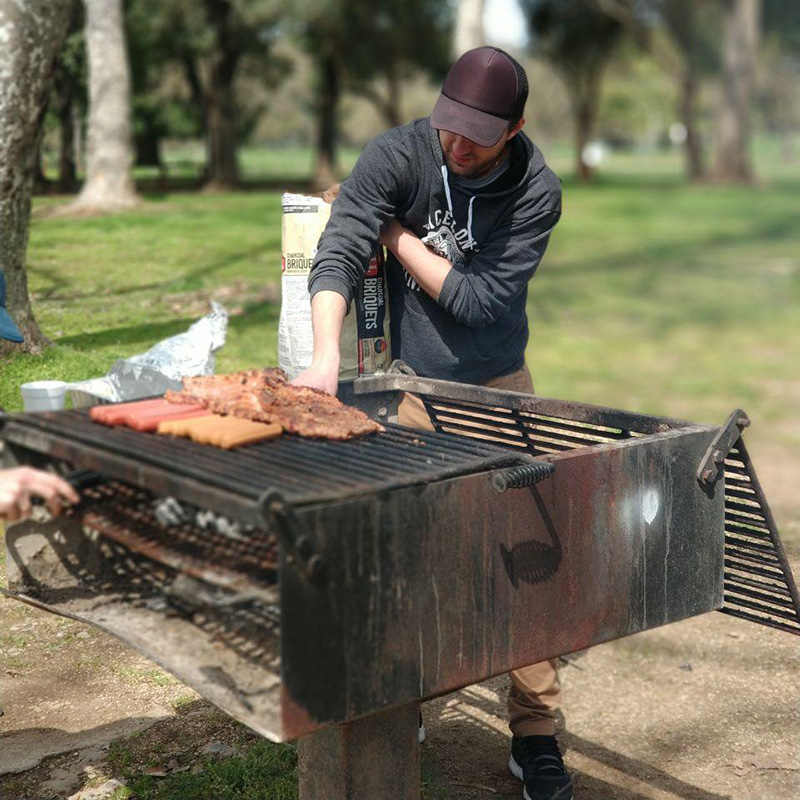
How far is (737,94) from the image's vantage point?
111 ft

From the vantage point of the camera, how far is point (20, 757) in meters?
3.71

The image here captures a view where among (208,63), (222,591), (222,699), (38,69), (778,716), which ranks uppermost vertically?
(208,63)

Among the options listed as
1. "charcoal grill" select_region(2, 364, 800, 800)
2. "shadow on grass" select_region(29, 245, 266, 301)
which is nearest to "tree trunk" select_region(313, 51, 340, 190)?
"shadow on grass" select_region(29, 245, 266, 301)

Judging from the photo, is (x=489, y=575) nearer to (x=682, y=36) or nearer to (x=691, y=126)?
(x=691, y=126)

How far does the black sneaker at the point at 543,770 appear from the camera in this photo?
3471 millimetres

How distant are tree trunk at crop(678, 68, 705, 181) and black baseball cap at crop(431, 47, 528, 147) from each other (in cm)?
3441

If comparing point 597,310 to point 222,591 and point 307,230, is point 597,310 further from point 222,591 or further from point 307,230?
point 222,591

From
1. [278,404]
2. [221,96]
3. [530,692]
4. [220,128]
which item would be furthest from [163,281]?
[221,96]

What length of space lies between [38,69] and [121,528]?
380 cm

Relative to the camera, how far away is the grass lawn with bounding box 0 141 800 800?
21.9 ft

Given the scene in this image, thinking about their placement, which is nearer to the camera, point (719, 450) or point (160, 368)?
point (719, 450)

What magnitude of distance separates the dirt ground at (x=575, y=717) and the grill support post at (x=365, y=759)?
3.10 feet

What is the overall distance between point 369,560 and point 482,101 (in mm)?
1568

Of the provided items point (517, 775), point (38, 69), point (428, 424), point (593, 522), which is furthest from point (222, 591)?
point (38, 69)
